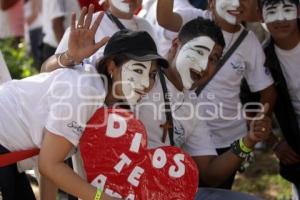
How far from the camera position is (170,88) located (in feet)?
8.19

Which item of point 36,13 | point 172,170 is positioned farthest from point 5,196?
point 36,13

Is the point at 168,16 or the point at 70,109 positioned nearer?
the point at 70,109

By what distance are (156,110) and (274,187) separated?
6.43 feet

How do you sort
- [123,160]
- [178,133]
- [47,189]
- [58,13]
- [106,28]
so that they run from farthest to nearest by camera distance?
1. [58,13]
2. [106,28]
3. [178,133]
4. [47,189]
5. [123,160]

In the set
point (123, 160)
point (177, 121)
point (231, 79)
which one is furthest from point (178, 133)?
point (231, 79)

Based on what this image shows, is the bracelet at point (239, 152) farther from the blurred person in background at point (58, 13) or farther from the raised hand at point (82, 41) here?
the blurred person in background at point (58, 13)

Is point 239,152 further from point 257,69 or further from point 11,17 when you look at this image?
point 11,17

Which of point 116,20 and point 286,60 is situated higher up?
point 116,20

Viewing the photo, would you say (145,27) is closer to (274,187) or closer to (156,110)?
(156,110)

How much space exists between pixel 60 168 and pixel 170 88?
0.67 metres

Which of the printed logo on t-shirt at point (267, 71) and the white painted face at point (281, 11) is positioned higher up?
the white painted face at point (281, 11)

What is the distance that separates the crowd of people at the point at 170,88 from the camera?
2.10m

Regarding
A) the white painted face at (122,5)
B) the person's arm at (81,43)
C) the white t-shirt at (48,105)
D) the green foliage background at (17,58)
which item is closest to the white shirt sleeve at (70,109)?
the white t-shirt at (48,105)

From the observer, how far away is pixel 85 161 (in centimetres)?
218
